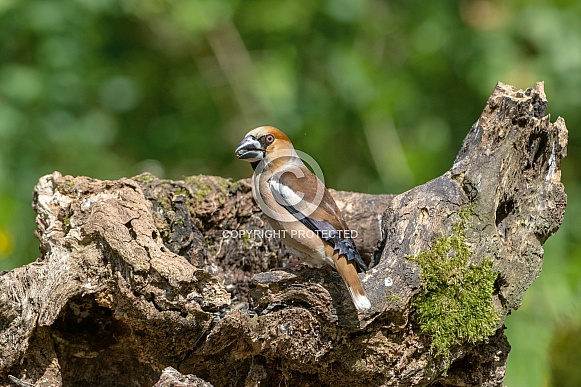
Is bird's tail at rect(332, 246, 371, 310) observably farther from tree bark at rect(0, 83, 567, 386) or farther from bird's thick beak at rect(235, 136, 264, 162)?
bird's thick beak at rect(235, 136, 264, 162)

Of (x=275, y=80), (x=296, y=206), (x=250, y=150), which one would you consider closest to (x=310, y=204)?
(x=296, y=206)

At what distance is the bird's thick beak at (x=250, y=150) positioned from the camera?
472cm

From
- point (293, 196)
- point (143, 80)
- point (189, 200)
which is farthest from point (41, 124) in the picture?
point (293, 196)

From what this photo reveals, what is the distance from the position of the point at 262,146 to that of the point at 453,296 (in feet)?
5.97

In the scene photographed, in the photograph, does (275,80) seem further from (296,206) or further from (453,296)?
(453,296)

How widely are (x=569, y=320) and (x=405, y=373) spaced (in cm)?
139

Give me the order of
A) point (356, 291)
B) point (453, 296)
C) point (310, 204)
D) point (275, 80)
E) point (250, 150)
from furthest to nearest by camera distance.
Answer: point (275, 80), point (250, 150), point (310, 204), point (453, 296), point (356, 291)

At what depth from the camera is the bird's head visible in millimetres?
4727

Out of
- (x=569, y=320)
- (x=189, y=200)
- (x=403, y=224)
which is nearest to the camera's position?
(x=403, y=224)

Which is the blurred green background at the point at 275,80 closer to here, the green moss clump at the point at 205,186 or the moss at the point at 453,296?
the green moss clump at the point at 205,186

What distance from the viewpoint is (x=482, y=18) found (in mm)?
8227

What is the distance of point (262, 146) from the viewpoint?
4.80 metres

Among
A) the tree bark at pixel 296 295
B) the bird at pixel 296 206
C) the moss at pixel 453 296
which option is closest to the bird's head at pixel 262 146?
the bird at pixel 296 206

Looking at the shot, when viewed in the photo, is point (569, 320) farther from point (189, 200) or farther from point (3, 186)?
point (3, 186)
